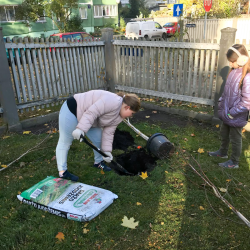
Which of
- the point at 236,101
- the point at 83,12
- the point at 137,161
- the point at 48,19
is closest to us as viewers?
the point at 236,101

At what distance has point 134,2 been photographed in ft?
150

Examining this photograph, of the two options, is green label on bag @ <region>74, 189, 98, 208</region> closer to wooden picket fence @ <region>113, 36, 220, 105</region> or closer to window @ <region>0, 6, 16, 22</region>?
wooden picket fence @ <region>113, 36, 220, 105</region>

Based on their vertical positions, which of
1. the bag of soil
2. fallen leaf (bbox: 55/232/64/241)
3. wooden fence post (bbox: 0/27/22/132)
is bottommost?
fallen leaf (bbox: 55/232/64/241)

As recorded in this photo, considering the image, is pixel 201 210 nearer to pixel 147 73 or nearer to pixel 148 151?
pixel 148 151

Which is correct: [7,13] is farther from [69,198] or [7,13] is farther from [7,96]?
[69,198]

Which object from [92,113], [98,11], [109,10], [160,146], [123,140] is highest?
[109,10]

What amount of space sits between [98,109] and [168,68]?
12.5 ft

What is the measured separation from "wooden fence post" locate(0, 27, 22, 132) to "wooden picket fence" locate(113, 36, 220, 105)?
3049 millimetres

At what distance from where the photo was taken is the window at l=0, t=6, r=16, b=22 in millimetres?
22484

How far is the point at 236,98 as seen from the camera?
11.4 feet

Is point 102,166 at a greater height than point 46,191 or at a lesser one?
lesser

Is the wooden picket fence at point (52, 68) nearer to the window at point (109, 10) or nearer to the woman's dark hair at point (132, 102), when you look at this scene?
the woman's dark hair at point (132, 102)

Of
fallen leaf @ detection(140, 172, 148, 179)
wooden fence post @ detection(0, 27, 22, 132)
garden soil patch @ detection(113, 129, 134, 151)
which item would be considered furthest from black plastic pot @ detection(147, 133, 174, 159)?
wooden fence post @ detection(0, 27, 22, 132)

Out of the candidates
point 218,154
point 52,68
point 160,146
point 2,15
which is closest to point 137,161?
point 160,146
